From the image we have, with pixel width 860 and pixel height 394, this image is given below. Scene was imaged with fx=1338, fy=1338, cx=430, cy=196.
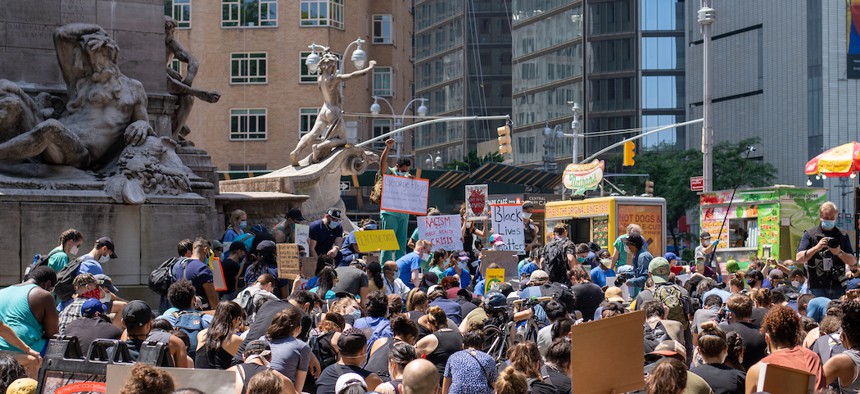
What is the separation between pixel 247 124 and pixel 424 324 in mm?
56339

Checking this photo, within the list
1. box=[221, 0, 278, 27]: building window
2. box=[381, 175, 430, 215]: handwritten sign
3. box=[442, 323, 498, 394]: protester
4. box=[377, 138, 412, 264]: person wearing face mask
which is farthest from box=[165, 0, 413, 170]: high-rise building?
box=[442, 323, 498, 394]: protester

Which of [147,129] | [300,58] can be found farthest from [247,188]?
[300,58]

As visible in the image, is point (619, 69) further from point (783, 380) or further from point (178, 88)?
point (783, 380)

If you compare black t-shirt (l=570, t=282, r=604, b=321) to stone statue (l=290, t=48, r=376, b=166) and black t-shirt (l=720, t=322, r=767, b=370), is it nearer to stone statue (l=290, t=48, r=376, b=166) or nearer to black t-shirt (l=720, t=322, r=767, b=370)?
black t-shirt (l=720, t=322, r=767, b=370)

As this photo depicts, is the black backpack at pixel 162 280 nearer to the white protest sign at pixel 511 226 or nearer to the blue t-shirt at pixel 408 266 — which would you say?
the blue t-shirt at pixel 408 266

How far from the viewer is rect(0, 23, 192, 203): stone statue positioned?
1619cm

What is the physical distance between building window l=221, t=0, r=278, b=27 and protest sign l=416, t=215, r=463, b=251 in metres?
49.0

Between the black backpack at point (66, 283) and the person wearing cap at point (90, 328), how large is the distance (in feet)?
8.65

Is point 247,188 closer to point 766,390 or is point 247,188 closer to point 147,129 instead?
point 147,129

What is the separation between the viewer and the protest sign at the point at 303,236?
16.3 meters

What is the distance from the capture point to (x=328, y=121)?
84.2ft

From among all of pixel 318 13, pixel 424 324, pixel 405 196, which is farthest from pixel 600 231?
pixel 318 13

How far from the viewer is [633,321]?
733cm

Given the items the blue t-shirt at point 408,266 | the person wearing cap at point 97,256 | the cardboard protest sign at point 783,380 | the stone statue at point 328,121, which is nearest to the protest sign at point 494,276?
the blue t-shirt at point 408,266
